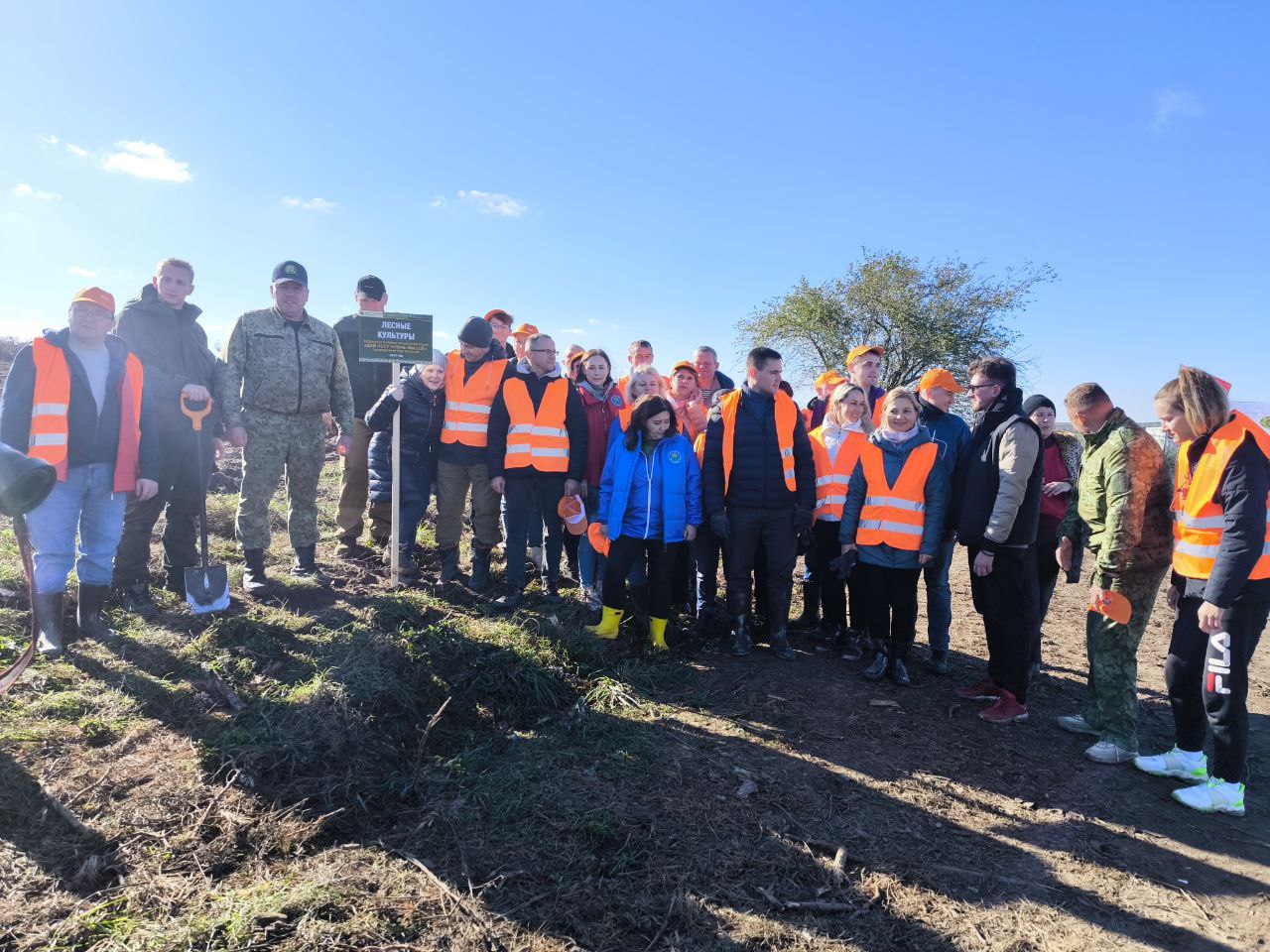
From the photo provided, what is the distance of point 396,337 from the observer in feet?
19.9

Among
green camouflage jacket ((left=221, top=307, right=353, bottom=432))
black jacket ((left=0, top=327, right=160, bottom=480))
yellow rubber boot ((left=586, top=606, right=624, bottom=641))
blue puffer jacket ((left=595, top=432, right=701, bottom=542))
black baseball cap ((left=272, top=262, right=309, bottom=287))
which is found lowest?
yellow rubber boot ((left=586, top=606, right=624, bottom=641))

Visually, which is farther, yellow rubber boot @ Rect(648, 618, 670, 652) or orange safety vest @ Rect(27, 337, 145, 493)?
yellow rubber boot @ Rect(648, 618, 670, 652)

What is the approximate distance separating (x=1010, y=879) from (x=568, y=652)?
9.62 feet

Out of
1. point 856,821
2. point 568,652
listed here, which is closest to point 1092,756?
point 856,821

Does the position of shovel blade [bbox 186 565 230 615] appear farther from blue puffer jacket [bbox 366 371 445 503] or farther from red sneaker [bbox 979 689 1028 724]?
red sneaker [bbox 979 689 1028 724]

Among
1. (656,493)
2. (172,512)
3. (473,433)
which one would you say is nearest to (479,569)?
(473,433)

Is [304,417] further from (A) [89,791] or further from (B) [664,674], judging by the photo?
(B) [664,674]

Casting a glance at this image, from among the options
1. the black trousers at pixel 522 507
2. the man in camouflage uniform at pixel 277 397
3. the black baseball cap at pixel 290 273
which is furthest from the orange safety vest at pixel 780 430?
the black baseball cap at pixel 290 273

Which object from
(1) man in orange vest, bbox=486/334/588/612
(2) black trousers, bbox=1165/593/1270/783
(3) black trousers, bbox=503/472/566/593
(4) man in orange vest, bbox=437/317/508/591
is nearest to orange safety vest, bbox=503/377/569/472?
(1) man in orange vest, bbox=486/334/588/612

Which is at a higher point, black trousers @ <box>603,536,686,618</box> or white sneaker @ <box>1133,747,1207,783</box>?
black trousers @ <box>603,536,686,618</box>

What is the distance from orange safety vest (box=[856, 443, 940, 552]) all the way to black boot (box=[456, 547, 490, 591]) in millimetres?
3348

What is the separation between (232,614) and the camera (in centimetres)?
522

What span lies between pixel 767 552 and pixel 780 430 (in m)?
0.98

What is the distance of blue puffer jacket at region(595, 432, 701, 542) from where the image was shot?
207 inches
